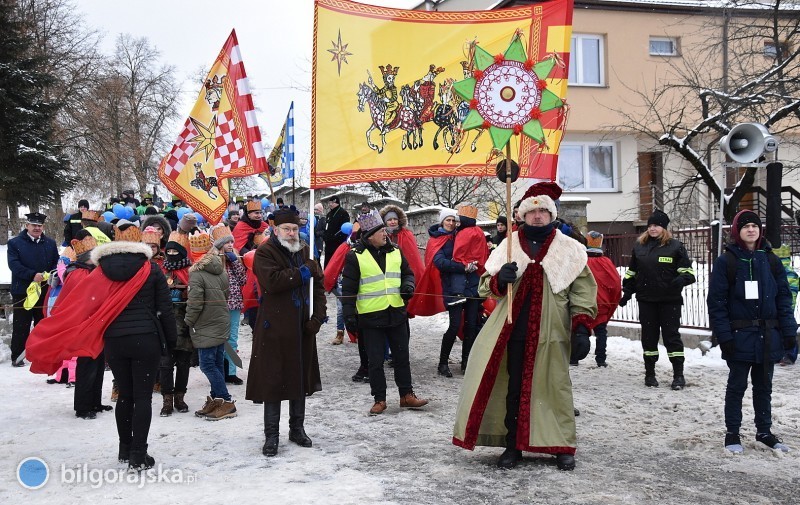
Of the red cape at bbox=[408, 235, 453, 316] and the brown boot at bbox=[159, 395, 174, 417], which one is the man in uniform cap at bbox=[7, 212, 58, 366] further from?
the red cape at bbox=[408, 235, 453, 316]

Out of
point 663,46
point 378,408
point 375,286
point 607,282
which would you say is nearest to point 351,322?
point 375,286

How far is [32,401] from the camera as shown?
845cm

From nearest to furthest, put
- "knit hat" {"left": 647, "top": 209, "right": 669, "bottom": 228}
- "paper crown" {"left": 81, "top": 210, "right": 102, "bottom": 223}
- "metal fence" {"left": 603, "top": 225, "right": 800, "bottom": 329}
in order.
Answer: "knit hat" {"left": 647, "top": 209, "right": 669, "bottom": 228} < "metal fence" {"left": 603, "top": 225, "right": 800, "bottom": 329} < "paper crown" {"left": 81, "top": 210, "right": 102, "bottom": 223}

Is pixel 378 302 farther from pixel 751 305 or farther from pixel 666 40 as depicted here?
pixel 666 40

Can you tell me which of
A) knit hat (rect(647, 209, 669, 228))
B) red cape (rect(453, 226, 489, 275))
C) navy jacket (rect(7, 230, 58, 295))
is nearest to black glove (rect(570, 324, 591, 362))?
knit hat (rect(647, 209, 669, 228))

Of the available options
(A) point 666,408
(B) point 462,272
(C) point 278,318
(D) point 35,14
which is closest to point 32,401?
(C) point 278,318

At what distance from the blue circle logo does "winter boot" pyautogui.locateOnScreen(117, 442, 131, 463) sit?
52 centimetres

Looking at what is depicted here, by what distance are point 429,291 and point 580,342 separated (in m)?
4.45

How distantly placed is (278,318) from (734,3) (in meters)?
12.9

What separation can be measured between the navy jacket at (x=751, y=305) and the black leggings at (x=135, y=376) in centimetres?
443

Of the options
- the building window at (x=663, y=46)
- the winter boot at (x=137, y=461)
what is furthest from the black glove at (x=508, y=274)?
the building window at (x=663, y=46)

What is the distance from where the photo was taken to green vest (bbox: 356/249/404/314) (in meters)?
7.74

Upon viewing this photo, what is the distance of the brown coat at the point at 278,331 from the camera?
20.5 feet

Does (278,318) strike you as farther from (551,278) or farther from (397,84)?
(397,84)
